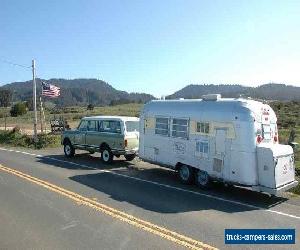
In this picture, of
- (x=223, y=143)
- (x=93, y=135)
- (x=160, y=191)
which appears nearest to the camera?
(x=223, y=143)

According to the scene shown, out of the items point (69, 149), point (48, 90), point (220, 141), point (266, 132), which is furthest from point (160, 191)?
point (48, 90)

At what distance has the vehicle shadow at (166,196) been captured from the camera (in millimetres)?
11125

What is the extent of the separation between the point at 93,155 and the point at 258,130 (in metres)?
11.5

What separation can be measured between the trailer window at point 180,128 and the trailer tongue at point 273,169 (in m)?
2.96

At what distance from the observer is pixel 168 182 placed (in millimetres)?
14570

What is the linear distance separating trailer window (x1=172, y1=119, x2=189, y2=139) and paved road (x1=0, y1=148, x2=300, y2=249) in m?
1.62

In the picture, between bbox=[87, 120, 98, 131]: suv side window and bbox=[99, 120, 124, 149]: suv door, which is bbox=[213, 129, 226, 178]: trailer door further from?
bbox=[87, 120, 98, 131]: suv side window

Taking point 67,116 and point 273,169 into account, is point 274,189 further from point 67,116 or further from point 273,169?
point 67,116

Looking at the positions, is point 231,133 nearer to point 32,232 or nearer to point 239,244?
point 239,244

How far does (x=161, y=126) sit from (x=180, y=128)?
1081 mm

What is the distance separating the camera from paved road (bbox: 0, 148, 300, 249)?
27.9 feet

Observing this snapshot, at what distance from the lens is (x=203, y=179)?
13.6 meters

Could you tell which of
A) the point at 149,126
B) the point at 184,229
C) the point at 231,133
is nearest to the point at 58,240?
the point at 184,229

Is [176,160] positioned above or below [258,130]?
below
